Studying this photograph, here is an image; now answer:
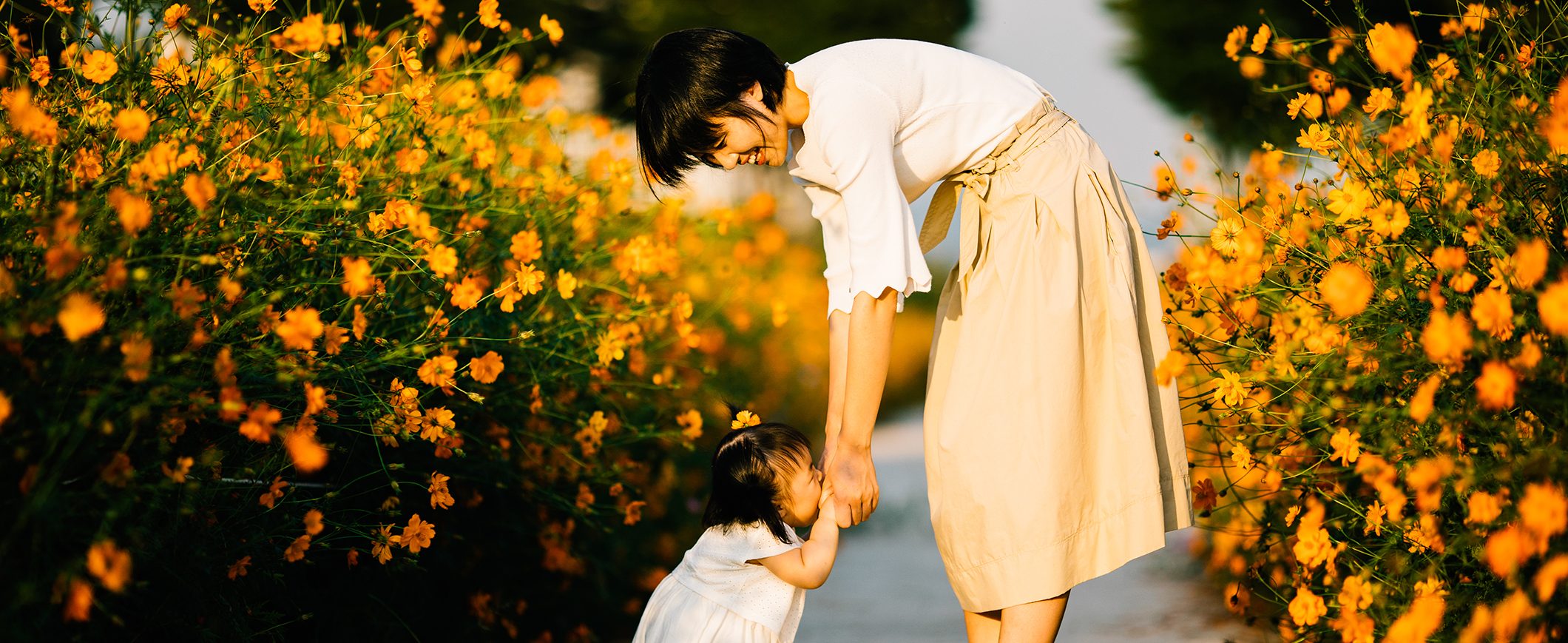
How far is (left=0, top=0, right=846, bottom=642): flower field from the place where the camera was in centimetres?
135

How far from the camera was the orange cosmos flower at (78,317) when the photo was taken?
122 centimetres

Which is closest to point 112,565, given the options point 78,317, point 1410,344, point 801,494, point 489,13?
point 78,317

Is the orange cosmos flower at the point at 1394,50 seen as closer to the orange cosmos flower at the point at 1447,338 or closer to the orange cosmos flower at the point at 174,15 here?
the orange cosmos flower at the point at 1447,338

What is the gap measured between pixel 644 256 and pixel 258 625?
96cm

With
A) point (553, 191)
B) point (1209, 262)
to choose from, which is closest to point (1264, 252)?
point (1209, 262)

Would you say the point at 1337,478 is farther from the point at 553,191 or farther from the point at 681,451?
the point at 681,451

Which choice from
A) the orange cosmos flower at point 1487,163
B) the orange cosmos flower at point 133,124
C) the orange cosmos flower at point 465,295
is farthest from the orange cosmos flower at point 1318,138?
the orange cosmos flower at point 133,124

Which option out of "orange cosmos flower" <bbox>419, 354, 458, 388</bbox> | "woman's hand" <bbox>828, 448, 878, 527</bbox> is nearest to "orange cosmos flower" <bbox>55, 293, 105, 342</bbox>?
"orange cosmos flower" <bbox>419, 354, 458, 388</bbox>

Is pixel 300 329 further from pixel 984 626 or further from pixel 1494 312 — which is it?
pixel 1494 312

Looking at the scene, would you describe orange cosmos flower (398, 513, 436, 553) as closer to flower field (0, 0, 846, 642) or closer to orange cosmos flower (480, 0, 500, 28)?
flower field (0, 0, 846, 642)

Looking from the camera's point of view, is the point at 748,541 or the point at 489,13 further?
the point at 489,13

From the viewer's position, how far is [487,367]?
2.11 metres

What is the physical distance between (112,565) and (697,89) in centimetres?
83

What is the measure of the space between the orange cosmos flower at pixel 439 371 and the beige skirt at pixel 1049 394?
705 millimetres
